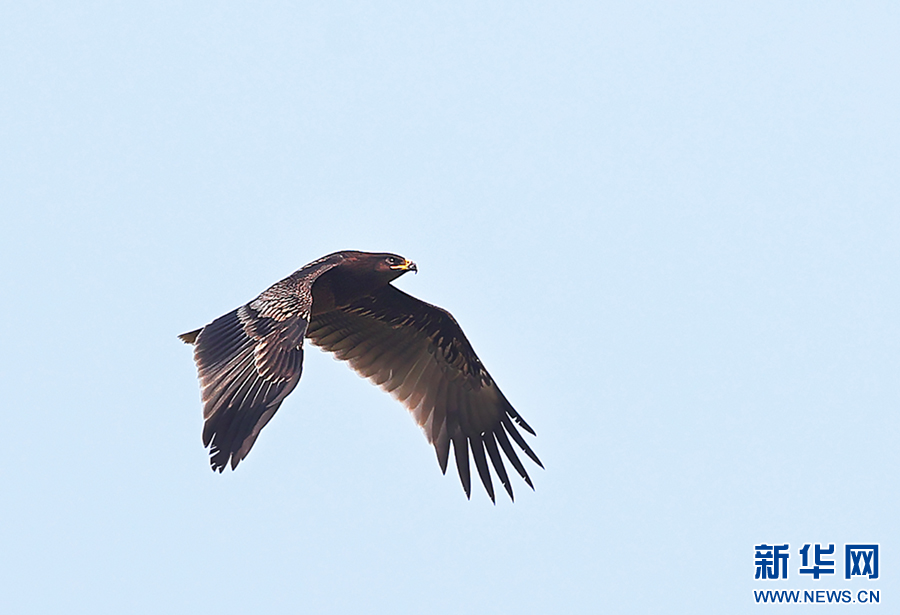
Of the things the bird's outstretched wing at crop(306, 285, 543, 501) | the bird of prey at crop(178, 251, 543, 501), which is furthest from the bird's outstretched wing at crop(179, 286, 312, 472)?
the bird's outstretched wing at crop(306, 285, 543, 501)

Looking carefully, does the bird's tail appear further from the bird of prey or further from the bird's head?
the bird's head

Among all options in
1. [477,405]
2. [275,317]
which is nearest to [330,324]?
[477,405]

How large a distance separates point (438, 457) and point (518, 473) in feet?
2.67

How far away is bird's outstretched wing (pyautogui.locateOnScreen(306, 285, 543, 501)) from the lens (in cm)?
1484

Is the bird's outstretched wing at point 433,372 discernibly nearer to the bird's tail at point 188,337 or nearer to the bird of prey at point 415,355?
the bird of prey at point 415,355

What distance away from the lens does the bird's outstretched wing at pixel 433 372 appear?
14.8 meters

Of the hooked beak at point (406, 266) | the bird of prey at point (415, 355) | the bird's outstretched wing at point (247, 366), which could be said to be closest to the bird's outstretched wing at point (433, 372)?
the bird of prey at point (415, 355)

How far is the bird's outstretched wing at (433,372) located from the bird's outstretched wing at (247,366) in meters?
→ 2.44

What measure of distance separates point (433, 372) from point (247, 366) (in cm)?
401

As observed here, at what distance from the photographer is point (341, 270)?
13812 mm

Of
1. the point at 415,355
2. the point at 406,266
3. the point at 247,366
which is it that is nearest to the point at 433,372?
the point at 415,355

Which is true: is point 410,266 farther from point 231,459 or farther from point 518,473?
point 231,459

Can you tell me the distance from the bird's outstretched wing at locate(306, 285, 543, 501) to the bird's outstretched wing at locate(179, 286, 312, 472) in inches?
96.2

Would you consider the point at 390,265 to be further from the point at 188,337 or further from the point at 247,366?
the point at 247,366
